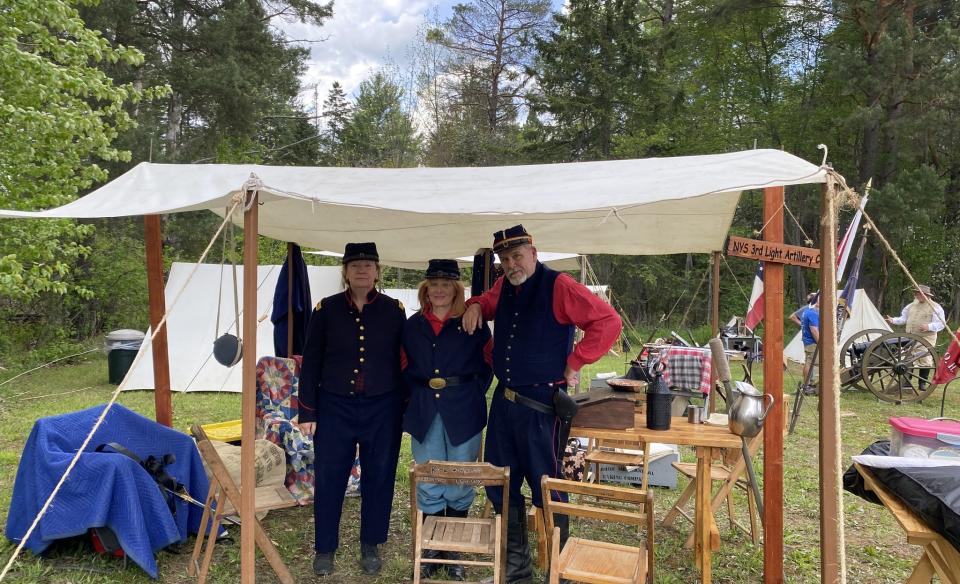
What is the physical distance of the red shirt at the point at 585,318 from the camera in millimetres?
2607

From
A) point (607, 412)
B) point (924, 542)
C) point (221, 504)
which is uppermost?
point (607, 412)

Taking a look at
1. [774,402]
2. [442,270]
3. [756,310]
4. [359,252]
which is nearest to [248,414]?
[359,252]

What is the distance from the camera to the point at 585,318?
2.63 metres


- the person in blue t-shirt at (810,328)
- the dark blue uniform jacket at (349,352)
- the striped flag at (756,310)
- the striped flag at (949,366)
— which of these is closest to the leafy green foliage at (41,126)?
the dark blue uniform jacket at (349,352)

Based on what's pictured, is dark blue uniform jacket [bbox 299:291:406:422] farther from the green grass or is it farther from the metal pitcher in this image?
the metal pitcher

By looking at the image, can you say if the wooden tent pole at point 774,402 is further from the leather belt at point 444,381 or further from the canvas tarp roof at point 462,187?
the leather belt at point 444,381

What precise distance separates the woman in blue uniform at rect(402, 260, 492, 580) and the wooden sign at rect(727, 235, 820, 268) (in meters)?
1.13

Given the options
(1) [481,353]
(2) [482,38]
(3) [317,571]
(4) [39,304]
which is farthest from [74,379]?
(2) [482,38]

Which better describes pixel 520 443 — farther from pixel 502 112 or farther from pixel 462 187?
pixel 502 112

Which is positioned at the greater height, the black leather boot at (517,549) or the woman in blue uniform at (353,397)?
the woman in blue uniform at (353,397)

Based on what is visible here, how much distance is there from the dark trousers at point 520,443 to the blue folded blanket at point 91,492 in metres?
1.46

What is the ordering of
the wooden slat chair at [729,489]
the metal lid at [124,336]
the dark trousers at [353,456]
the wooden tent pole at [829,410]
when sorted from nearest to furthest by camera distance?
the wooden tent pole at [829,410] < the dark trousers at [353,456] < the wooden slat chair at [729,489] < the metal lid at [124,336]

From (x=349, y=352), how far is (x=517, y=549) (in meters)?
1.12

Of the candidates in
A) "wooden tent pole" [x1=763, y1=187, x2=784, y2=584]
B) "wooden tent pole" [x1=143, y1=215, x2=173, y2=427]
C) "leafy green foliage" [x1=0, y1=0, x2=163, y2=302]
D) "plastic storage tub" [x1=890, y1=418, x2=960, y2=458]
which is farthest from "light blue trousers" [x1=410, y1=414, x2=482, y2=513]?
"leafy green foliage" [x1=0, y1=0, x2=163, y2=302]
